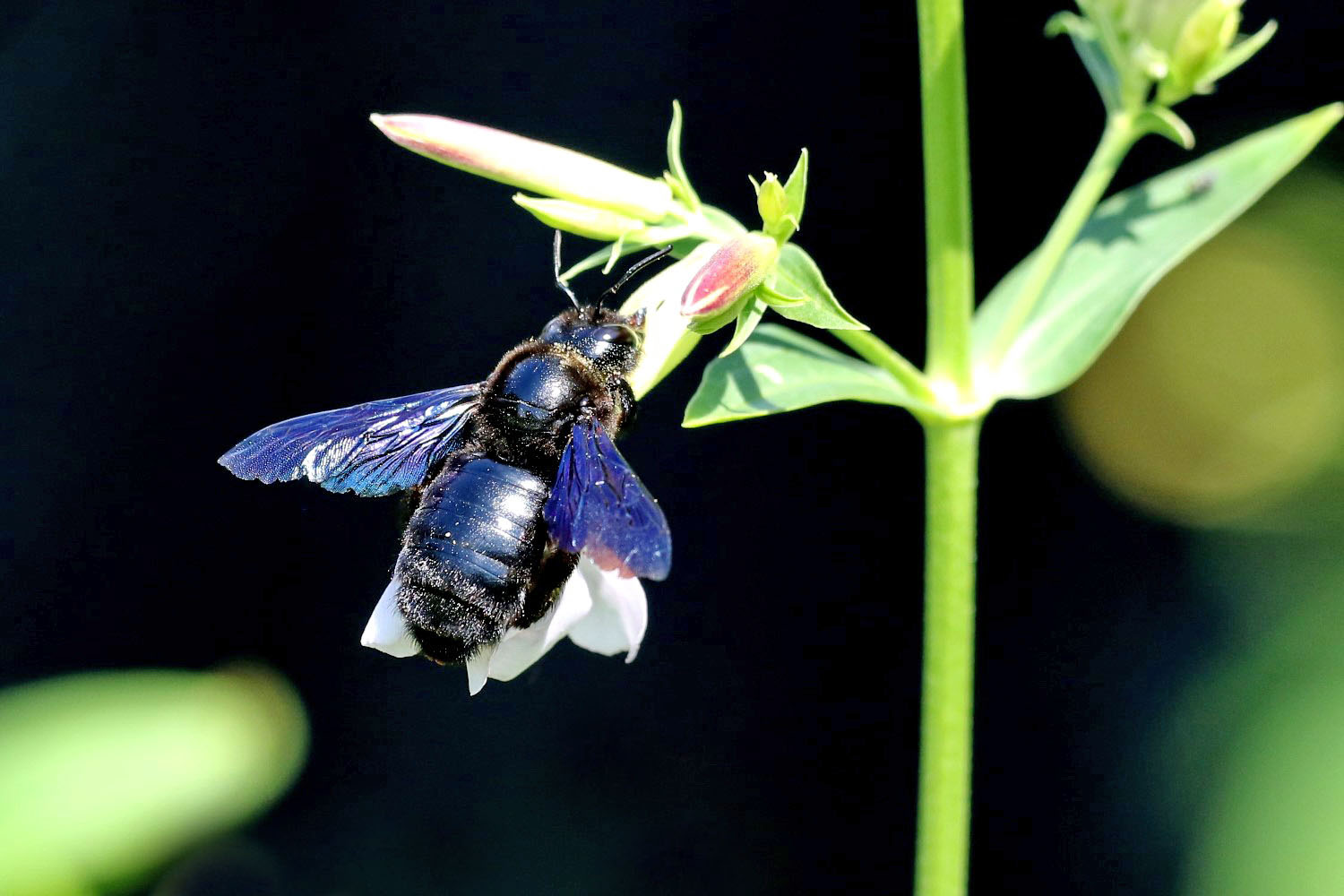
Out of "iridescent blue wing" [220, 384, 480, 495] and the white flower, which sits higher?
"iridescent blue wing" [220, 384, 480, 495]

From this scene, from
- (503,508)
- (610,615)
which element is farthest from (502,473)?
(610,615)

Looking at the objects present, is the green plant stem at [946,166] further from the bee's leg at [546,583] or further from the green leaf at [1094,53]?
the bee's leg at [546,583]

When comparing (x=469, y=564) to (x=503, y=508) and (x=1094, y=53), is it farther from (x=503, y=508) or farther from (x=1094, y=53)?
(x=1094, y=53)

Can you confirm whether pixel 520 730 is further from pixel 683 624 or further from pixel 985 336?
pixel 985 336

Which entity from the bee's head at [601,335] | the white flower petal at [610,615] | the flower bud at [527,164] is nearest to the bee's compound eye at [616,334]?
the bee's head at [601,335]

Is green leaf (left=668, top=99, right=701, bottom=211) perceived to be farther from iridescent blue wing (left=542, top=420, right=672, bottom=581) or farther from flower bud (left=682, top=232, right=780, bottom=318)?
iridescent blue wing (left=542, top=420, right=672, bottom=581)

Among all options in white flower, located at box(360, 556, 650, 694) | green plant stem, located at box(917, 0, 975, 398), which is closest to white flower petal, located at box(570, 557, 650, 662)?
white flower, located at box(360, 556, 650, 694)
